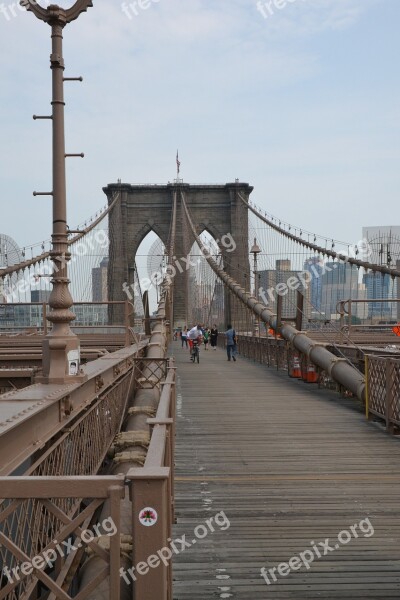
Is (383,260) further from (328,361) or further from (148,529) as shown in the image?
(148,529)

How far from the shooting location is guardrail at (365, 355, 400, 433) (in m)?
8.96

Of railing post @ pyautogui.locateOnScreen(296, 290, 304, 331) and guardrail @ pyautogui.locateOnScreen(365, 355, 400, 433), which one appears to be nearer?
guardrail @ pyautogui.locateOnScreen(365, 355, 400, 433)

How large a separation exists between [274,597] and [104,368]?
4650mm

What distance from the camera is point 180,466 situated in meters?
7.16

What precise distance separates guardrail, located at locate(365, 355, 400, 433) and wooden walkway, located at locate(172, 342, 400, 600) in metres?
0.26

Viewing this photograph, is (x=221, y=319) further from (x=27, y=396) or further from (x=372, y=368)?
(x=27, y=396)

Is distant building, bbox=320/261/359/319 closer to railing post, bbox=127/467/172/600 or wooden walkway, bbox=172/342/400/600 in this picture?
wooden walkway, bbox=172/342/400/600

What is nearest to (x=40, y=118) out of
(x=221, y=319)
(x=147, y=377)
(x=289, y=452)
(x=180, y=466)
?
(x=180, y=466)

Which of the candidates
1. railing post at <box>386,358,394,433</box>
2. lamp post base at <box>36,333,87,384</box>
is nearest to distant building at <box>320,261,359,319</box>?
railing post at <box>386,358,394,433</box>

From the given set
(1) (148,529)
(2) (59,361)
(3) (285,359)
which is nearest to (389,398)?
(2) (59,361)

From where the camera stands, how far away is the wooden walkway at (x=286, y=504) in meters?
4.11

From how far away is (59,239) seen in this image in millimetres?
6750

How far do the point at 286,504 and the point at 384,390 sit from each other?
4.43 metres

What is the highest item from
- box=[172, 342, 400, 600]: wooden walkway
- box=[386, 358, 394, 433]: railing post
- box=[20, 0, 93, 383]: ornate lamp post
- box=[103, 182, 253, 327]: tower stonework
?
box=[103, 182, 253, 327]: tower stonework
